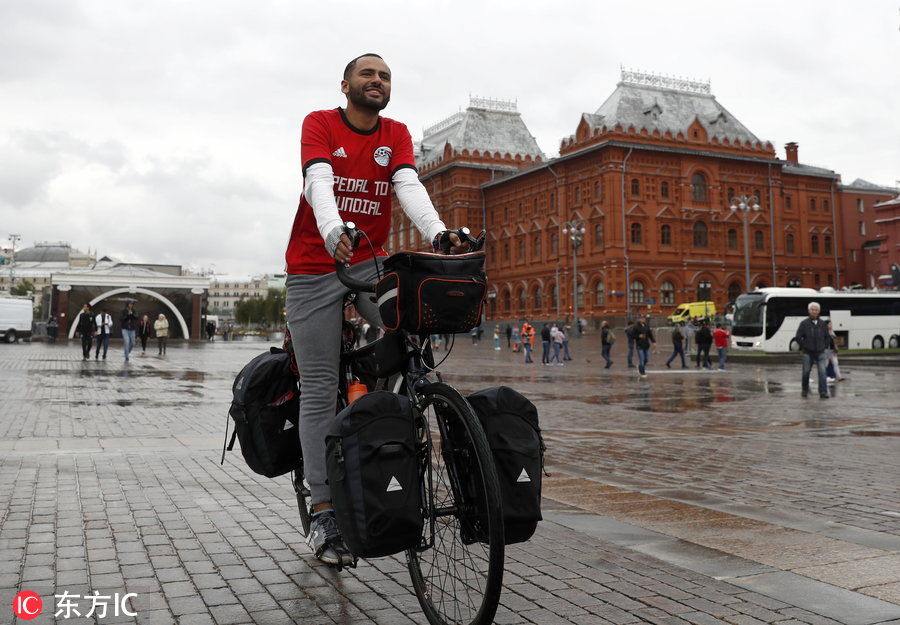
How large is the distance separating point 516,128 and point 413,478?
262ft

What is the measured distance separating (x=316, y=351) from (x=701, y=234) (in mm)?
62694

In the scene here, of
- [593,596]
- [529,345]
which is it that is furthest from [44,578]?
[529,345]

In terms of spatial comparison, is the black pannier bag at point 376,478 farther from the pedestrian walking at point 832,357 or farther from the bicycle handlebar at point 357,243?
the pedestrian walking at point 832,357

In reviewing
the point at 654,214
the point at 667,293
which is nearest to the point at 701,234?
the point at 654,214

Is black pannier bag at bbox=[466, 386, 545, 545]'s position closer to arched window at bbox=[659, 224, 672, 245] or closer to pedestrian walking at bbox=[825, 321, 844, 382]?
pedestrian walking at bbox=[825, 321, 844, 382]

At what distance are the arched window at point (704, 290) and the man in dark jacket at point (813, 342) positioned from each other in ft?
154

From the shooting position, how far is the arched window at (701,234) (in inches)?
2463

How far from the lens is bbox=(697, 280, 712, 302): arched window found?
61.4 m

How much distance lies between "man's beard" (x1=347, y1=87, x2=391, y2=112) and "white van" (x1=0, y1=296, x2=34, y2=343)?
4611 centimetres

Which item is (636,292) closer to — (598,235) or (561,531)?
(598,235)

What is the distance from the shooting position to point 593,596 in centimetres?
318

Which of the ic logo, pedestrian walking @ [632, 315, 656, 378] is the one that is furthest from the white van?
the ic logo

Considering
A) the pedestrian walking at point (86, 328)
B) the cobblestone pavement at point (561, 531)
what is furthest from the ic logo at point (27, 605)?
the pedestrian walking at point (86, 328)

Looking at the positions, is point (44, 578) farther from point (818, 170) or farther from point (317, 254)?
point (818, 170)
